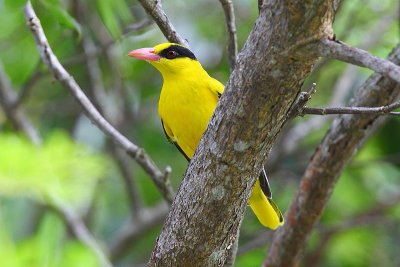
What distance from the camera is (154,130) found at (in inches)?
210

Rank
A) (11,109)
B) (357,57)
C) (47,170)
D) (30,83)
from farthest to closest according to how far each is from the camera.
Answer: (11,109), (30,83), (47,170), (357,57)

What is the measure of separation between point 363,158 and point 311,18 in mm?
3493

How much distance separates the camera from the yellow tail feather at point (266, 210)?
326cm

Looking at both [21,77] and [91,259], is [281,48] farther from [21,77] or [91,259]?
[21,77]

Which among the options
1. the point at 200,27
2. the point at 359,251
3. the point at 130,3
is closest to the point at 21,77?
the point at 130,3

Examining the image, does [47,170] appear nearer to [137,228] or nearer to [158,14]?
[158,14]

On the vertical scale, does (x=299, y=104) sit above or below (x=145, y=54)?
above

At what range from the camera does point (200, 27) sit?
520 cm

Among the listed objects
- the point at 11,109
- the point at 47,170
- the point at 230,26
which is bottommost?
the point at 11,109

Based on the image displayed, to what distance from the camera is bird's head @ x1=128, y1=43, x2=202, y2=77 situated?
3.19m

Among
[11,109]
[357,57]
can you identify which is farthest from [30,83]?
[357,57]

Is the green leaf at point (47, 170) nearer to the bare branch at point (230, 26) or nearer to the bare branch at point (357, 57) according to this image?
the bare branch at point (230, 26)

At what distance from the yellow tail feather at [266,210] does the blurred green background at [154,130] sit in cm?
75

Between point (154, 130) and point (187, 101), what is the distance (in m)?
2.24
